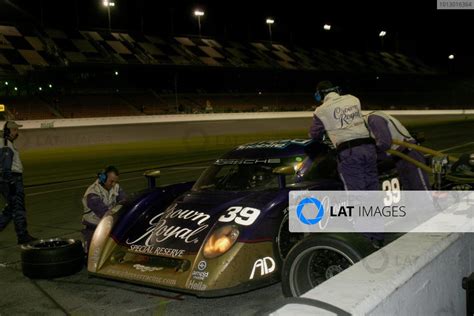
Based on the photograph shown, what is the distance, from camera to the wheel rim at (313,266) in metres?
4.07

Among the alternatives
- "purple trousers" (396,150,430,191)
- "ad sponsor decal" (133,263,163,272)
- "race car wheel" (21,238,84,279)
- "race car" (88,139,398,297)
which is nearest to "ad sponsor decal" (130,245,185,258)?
"race car" (88,139,398,297)

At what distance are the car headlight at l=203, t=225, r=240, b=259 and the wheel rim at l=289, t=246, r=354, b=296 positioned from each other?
0.68 metres

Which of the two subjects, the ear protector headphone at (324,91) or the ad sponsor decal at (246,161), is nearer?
the ear protector headphone at (324,91)

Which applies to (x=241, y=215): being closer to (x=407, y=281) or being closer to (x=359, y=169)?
(x=359, y=169)

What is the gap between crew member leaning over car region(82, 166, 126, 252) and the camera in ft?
21.6

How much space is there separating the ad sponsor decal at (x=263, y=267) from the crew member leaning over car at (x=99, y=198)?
2.37 metres

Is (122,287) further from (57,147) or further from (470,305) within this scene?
(57,147)

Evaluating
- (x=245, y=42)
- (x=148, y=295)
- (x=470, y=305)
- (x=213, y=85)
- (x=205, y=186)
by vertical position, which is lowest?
(x=148, y=295)

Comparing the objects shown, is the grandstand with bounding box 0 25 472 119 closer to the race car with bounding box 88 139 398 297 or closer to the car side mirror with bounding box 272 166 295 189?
the race car with bounding box 88 139 398 297

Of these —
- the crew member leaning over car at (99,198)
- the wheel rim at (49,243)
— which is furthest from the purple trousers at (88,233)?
the wheel rim at (49,243)

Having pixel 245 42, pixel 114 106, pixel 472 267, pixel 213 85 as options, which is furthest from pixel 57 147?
pixel 245 42

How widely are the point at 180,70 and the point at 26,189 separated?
32.9m

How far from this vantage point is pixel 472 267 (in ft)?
11.2

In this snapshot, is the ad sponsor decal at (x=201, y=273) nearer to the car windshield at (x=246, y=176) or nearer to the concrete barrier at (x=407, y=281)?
the car windshield at (x=246, y=176)
